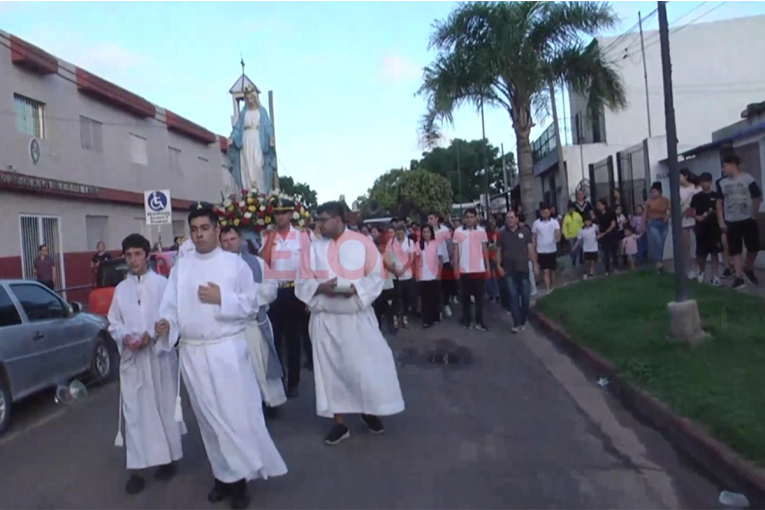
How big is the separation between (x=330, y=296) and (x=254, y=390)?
1740 mm

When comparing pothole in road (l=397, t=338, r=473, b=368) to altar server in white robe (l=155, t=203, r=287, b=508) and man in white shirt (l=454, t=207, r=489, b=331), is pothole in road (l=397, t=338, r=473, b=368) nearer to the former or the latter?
man in white shirt (l=454, t=207, r=489, b=331)

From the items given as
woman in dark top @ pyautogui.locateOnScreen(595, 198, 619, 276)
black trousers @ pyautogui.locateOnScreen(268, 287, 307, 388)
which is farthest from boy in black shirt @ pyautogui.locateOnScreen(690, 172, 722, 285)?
black trousers @ pyautogui.locateOnScreen(268, 287, 307, 388)

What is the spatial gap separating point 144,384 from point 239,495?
3.80ft

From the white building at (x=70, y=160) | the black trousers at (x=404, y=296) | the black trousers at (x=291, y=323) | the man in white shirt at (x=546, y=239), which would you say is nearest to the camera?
the black trousers at (x=291, y=323)

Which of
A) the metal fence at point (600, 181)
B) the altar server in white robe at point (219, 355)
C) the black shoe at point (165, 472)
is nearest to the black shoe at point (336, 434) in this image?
the black shoe at point (165, 472)

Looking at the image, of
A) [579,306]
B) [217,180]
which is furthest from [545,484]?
[217,180]

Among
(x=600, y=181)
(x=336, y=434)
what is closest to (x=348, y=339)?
(x=336, y=434)

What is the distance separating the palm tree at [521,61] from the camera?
22.7 meters

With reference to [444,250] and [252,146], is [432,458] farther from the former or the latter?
[252,146]

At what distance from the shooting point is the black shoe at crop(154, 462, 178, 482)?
256 inches

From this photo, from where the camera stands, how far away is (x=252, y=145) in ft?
50.4

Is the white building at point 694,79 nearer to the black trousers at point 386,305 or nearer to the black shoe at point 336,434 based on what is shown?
the black trousers at point 386,305

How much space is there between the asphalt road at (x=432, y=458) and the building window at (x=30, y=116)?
14321 mm

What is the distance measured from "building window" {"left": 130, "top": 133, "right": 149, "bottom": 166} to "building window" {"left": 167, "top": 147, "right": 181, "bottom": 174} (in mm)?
2433
